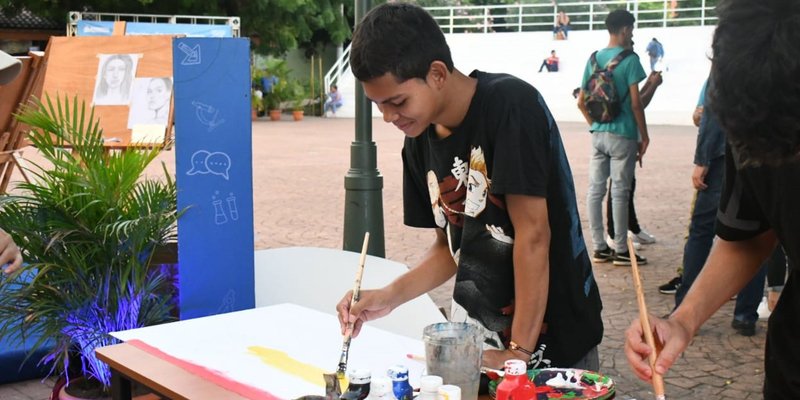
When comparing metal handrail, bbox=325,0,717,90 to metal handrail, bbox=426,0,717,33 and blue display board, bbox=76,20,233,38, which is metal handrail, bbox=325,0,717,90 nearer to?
metal handrail, bbox=426,0,717,33

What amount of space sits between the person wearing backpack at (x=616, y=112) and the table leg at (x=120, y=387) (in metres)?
4.39

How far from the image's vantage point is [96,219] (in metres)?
3.52

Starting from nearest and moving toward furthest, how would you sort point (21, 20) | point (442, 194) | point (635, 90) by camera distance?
point (442, 194) → point (635, 90) → point (21, 20)

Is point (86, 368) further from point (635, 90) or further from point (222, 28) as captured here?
point (222, 28)

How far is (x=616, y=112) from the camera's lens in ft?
20.1

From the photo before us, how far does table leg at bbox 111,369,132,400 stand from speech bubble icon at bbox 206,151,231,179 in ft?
4.49

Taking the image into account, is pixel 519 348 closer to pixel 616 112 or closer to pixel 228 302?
pixel 228 302

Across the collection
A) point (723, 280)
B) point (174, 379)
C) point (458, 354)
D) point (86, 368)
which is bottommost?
point (86, 368)

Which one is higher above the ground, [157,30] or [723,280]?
[157,30]

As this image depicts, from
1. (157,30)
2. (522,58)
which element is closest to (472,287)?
(157,30)

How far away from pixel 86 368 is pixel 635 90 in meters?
4.03

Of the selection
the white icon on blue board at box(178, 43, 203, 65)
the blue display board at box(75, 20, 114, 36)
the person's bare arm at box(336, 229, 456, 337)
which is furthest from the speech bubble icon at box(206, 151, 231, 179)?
the blue display board at box(75, 20, 114, 36)

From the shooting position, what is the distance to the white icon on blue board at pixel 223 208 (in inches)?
139

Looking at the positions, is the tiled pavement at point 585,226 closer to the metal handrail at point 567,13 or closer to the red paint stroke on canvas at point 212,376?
the red paint stroke on canvas at point 212,376
